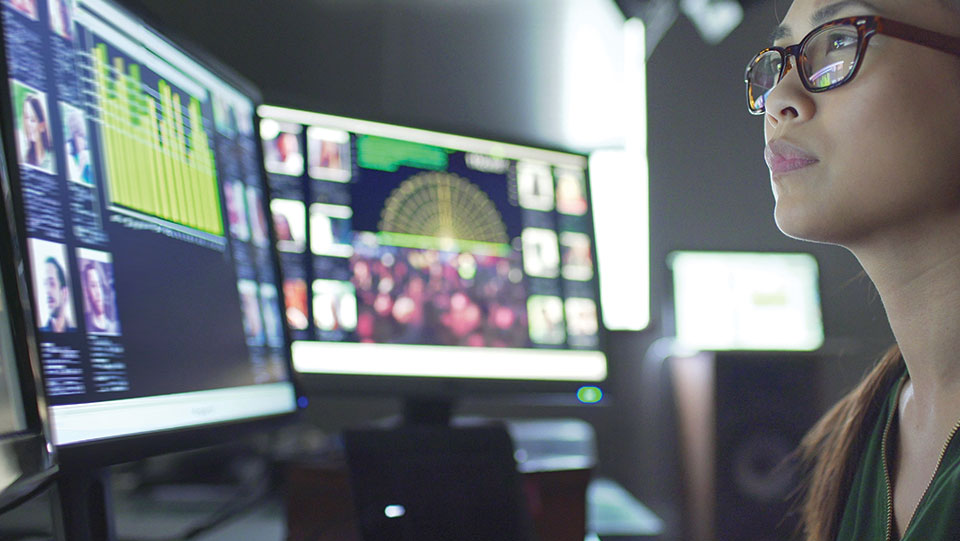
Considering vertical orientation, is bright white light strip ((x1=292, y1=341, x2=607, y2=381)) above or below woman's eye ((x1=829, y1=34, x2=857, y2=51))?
below

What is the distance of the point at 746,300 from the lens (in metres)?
2.08

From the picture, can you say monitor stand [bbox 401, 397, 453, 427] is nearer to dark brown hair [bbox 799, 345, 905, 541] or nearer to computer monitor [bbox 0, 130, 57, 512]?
dark brown hair [bbox 799, 345, 905, 541]

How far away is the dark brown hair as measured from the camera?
669mm

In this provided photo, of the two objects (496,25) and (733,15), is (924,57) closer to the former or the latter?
(496,25)

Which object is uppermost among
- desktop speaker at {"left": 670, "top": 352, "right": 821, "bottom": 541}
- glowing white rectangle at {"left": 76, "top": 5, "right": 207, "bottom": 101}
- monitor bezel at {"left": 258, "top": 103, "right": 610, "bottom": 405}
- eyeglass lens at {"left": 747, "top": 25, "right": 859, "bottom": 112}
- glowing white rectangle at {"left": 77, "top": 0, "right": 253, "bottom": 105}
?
glowing white rectangle at {"left": 77, "top": 0, "right": 253, "bottom": 105}

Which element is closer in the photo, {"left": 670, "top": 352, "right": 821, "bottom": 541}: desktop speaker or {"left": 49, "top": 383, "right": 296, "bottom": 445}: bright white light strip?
{"left": 49, "top": 383, "right": 296, "bottom": 445}: bright white light strip

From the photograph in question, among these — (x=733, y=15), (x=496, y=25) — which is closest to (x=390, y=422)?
(x=496, y=25)

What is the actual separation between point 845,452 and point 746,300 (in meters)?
1.47

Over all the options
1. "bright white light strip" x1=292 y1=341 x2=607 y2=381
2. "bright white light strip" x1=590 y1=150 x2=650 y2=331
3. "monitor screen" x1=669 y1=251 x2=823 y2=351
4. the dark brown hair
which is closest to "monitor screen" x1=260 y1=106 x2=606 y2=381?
"bright white light strip" x1=292 y1=341 x2=607 y2=381

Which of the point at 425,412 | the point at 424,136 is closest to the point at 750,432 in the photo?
the point at 425,412

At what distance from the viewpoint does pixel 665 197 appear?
206cm

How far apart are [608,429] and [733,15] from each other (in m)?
1.13

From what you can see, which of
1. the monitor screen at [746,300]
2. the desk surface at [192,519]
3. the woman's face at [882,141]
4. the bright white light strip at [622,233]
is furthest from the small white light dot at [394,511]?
the monitor screen at [746,300]

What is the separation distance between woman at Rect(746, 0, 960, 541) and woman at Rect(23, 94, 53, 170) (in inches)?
22.0
